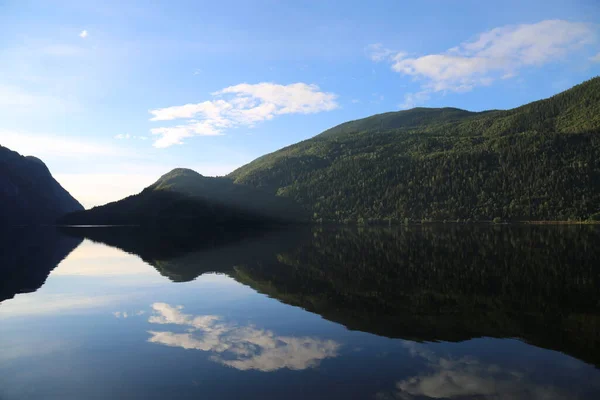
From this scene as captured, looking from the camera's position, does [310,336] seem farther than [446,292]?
No

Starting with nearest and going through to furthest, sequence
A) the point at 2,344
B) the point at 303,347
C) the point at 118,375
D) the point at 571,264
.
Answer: the point at 118,375
the point at 303,347
the point at 2,344
the point at 571,264

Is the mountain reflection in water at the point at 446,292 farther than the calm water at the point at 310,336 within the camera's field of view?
Yes

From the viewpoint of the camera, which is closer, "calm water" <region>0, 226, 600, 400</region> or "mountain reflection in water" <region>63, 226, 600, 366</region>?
"calm water" <region>0, 226, 600, 400</region>

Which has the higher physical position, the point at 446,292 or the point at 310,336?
the point at 310,336

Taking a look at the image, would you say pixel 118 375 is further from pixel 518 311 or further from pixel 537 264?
pixel 537 264

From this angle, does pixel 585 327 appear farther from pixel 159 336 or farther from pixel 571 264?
pixel 571 264

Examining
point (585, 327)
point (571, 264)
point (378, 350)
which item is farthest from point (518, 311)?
point (571, 264)

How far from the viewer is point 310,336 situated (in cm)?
2331

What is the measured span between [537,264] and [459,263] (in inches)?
356

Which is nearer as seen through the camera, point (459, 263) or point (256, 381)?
point (256, 381)

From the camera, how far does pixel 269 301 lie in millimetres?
32781

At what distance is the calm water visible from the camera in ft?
54.5

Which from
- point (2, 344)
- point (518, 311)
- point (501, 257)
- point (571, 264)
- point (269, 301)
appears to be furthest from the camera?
point (501, 257)

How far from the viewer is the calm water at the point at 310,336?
16609 millimetres
